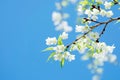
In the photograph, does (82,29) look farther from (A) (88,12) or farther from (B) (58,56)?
(B) (58,56)

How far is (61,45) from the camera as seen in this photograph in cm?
282

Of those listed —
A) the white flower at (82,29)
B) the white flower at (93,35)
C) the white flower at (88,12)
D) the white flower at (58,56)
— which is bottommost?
the white flower at (58,56)

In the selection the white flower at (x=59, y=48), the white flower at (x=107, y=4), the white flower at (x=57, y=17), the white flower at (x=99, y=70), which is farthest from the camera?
the white flower at (x=99, y=70)

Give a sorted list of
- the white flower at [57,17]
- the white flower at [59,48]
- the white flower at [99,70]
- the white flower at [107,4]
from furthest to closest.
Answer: the white flower at [99,70] → the white flower at [107,4] → the white flower at [57,17] → the white flower at [59,48]

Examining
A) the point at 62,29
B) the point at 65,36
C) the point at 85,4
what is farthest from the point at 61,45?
the point at 85,4

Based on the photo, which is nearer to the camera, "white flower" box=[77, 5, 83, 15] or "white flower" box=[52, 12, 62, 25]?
"white flower" box=[52, 12, 62, 25]

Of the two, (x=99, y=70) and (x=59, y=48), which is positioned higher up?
(x=99, y=70)

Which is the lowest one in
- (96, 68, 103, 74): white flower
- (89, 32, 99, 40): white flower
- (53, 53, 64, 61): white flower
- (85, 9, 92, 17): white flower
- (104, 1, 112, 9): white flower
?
(53, 53, 64, 61): white flower

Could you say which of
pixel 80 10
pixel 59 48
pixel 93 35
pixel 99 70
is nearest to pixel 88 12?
pixel 80 10

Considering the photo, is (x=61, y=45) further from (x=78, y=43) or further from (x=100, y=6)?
(x=100, y=6)

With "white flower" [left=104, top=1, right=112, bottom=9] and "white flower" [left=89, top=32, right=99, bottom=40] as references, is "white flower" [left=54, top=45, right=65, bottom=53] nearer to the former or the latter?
"white flower" [left=89, top=32, right=99, bottom=40]

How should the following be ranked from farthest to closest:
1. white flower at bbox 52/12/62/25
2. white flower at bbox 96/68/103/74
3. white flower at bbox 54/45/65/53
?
1. white flower at bbox 96/68/103/74
2. white flower at bbox 52/12/62/25
3. white flower at bbox 54/45/65/53

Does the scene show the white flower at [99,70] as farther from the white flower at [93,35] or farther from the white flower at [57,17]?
the white flower at [57,17]

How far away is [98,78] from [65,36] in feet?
1.97
